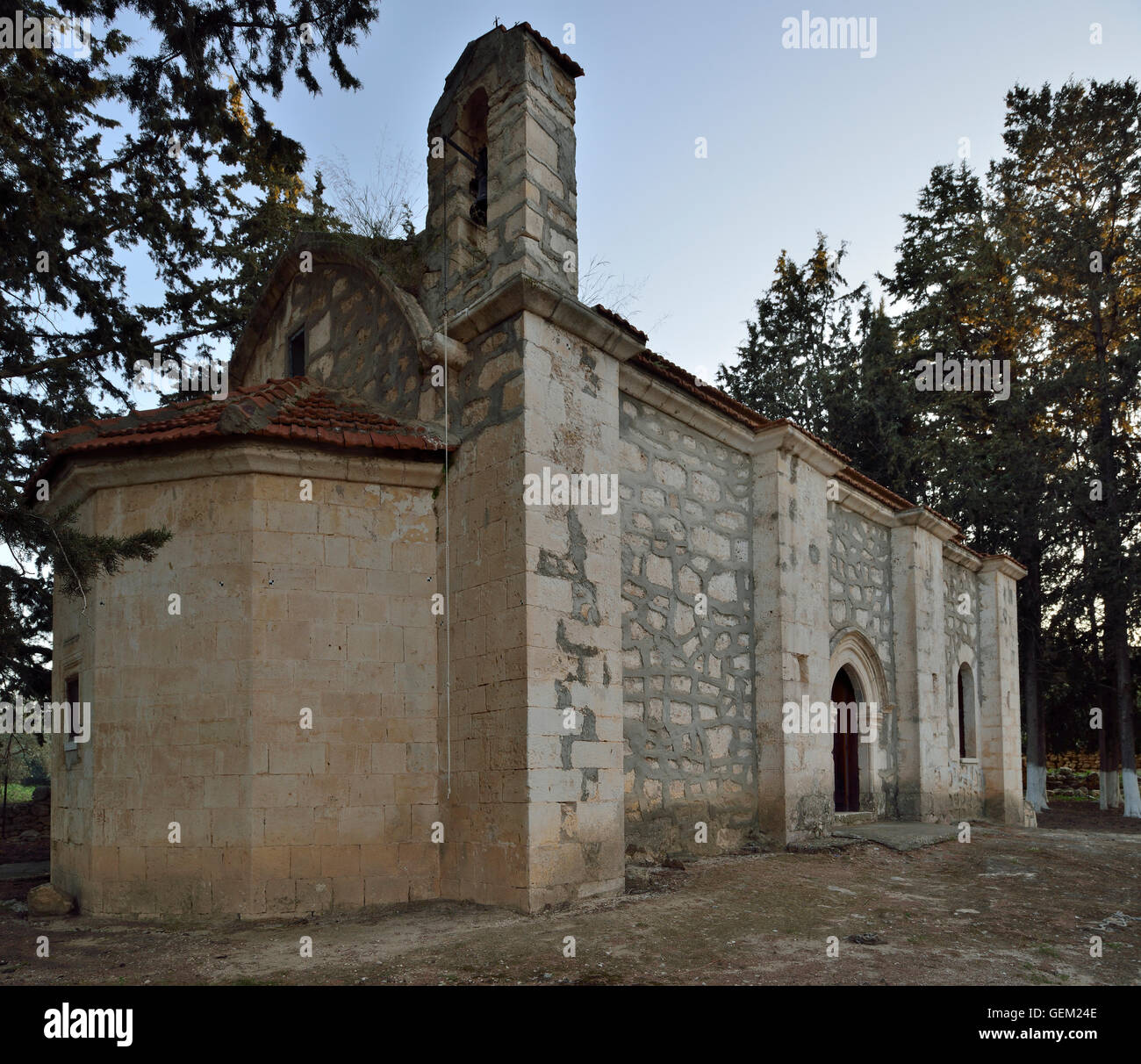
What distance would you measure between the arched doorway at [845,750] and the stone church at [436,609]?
2754mm

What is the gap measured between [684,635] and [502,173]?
4.38 metres

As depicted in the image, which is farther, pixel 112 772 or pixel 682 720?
pixel 682 720

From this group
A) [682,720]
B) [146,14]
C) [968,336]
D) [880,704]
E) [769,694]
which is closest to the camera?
[146,14]

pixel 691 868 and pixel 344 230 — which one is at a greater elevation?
pixel 344 230

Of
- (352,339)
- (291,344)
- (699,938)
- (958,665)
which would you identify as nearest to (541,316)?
(352,339)

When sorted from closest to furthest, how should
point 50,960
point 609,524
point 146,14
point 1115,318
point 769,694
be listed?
point 50,960 → point 146,14 → point 609,524 → point 769,694 → point 1115,318

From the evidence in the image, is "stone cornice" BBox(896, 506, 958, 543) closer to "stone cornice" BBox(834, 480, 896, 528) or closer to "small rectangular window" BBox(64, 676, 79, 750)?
"stone cornice" BBox(834, 480, 896, 528)

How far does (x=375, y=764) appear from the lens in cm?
652

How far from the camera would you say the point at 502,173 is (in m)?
7.07

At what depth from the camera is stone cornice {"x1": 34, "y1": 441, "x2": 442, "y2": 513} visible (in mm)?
6523

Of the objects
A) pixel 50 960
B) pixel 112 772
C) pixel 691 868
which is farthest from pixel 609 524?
pixel 50 960

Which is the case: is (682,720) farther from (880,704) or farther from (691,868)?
(880,704)

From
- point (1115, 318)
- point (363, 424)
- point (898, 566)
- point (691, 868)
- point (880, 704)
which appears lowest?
point (691, 868)

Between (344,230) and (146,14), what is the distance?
2825 millimetres
